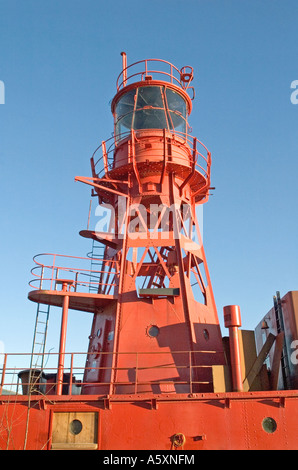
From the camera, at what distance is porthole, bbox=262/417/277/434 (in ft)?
36.7

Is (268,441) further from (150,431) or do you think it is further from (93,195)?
(93,195)

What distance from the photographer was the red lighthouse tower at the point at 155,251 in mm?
13664

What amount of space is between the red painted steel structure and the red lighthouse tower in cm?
4

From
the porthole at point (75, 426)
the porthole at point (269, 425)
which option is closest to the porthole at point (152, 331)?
the porthole at point (75, 426)

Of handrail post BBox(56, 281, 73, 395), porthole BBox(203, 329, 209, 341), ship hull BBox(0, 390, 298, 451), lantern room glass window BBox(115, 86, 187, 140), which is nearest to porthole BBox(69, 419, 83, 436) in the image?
ship hull BBox(0, 390, 298, 451)

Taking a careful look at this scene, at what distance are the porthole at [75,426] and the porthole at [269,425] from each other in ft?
15.5

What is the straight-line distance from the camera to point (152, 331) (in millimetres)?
14234

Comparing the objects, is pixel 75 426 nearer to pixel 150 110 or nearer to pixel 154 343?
pixel 154 343

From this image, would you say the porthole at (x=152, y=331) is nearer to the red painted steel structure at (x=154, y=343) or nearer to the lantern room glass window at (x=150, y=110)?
the red painted steel structure at (x=154, y=343)

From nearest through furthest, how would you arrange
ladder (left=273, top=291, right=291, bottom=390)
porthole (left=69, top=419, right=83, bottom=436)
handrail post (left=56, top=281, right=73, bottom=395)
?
porthole (left=69, top=419, right=83, bottom=436) < handrail post (left=56, top=281, right=73, bottom=395) < ladder (left=273, top=291, right=291, bottom=390)

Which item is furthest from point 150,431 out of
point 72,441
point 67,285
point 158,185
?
point 158,185

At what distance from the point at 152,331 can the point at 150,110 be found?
896 centimetres

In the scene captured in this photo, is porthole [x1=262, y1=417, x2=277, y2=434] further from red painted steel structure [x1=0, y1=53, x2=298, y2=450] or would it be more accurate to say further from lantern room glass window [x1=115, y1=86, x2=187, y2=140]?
lantern room glass window [x1=115, y1=86, x2=187, y2=140]

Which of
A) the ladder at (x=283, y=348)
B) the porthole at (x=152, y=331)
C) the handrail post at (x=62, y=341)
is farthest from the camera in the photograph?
the porthole at (x=152, y=331)
